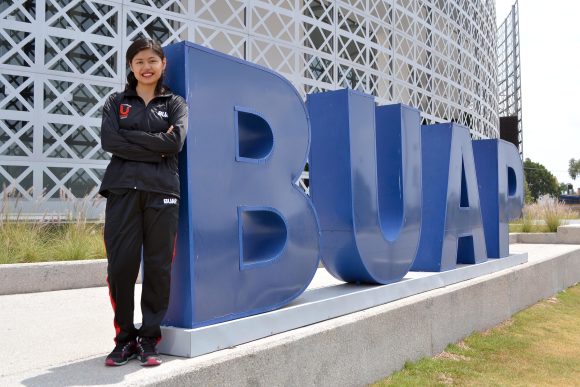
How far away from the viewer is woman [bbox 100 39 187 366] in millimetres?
2699

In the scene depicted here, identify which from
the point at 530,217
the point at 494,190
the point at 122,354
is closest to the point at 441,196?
the point at 494,190

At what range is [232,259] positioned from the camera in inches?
128

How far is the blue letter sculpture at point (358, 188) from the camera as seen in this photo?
4.41m

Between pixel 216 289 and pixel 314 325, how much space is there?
0.86 m

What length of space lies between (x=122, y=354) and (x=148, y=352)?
5.0 inches

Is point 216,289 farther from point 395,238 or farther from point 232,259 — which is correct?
point 395,238

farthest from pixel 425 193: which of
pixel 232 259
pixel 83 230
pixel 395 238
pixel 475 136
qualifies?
pixel 475 136

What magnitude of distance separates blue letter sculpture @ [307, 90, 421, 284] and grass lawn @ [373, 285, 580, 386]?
32.9 inches

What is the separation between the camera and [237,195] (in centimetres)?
329

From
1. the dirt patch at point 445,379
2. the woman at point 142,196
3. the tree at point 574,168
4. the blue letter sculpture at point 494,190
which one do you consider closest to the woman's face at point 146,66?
the woman at point 142,196

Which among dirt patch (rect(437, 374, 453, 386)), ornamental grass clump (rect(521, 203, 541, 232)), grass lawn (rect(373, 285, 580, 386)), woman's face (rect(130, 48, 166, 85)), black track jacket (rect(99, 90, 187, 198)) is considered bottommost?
grass lawn (rect(373, 285, 580, 386))

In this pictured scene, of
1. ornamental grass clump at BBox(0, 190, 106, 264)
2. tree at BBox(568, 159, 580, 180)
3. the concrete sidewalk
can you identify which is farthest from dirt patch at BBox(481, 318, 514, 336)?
tree at BBox(568, 159, 580, 180)

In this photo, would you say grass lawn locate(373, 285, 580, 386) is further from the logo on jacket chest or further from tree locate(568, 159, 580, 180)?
tree locate(568, 159, 580, 180)

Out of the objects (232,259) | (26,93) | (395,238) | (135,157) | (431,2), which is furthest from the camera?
(431,2)
